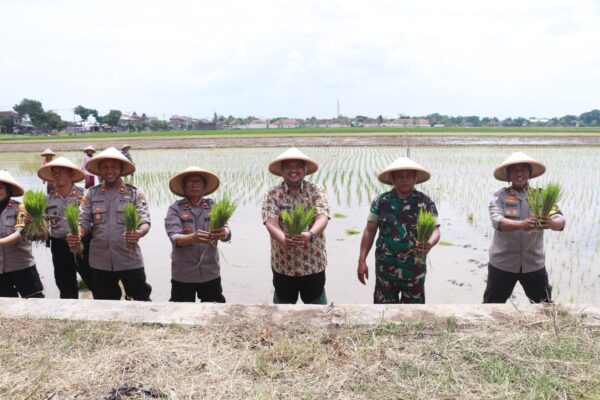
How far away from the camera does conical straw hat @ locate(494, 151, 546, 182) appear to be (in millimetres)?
3334

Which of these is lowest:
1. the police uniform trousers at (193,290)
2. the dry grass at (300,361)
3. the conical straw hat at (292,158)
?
the police uniform trousers at (193,290)

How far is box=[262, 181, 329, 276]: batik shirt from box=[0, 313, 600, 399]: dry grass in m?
0.86

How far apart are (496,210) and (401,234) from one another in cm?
75

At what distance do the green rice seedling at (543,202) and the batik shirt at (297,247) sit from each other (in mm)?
1444

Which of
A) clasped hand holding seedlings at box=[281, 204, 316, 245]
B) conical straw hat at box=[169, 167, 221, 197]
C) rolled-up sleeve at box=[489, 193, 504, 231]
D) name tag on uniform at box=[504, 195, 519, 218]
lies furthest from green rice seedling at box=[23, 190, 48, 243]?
name tag on uniform at box=[504, 195, 519, 218]

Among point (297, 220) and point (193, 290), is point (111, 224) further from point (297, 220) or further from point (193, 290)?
point (297, 220)

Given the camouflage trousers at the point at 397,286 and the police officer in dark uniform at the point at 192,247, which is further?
the police officer in dark uniform at the point at 192,247

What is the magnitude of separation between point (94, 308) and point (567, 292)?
177 inches

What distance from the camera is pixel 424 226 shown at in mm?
3059

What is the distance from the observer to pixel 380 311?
263cm

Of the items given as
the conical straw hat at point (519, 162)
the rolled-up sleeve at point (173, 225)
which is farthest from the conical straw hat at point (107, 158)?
the conical straw hat at point (519, 162)

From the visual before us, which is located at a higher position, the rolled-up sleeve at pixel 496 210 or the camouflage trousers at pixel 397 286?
the rolled-up sleeve at pixel 496 210

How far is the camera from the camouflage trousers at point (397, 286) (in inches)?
127

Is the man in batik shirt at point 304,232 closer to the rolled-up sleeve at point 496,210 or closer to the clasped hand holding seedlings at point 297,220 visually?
the clasped hand holding seedlings at point 297,220
